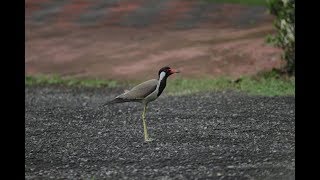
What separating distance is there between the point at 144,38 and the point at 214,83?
264 centimetres

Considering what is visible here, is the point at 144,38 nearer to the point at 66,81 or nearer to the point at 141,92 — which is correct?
the point at 66,81

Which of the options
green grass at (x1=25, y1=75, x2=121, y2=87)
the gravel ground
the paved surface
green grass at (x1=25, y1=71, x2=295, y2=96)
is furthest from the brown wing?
the paved surface

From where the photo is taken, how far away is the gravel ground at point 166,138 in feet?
20.2

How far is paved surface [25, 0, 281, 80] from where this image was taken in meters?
12.1

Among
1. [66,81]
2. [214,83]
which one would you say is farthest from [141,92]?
[66,81]

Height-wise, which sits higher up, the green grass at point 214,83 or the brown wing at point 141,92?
the brown wing at point 141,92

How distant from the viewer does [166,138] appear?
7.38m

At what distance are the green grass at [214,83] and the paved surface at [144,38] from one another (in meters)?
0.31

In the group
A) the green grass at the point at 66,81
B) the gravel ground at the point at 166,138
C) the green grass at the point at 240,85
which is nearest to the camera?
the gravel ground at the point at 166,138

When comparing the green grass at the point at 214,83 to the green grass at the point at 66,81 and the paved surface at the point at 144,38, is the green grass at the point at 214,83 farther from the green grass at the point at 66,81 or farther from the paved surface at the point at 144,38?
the paved surface at the point at 144,38

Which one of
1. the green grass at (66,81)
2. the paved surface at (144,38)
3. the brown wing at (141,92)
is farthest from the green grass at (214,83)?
the brown wing at (141,92)

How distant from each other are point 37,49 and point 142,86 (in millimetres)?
7177

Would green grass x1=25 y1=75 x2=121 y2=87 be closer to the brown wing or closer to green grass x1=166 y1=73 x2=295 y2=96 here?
green grass x1=166 y1=73 x2=295 y2=96

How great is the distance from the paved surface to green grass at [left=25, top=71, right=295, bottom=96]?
1.02ft
